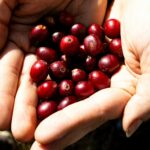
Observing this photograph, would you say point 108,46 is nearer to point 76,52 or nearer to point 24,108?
point 76,52

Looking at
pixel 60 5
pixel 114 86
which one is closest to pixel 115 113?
pixel 114 86

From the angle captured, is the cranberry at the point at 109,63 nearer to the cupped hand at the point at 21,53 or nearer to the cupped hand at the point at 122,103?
the cupped hand at the point at 122,103

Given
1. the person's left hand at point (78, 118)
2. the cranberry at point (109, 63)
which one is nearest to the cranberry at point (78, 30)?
the cranberry at point (109, 63)

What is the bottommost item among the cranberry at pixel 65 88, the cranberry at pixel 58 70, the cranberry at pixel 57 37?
the cranberry at pixel 65 88

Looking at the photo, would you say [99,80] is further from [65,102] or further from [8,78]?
[8,78]

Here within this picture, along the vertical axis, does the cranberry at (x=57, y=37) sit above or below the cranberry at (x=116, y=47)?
above

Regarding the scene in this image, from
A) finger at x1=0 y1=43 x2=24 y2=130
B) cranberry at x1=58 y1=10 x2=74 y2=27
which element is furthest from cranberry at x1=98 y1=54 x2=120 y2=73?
finger at x1=0 y1=43 x2=24 y2=130
